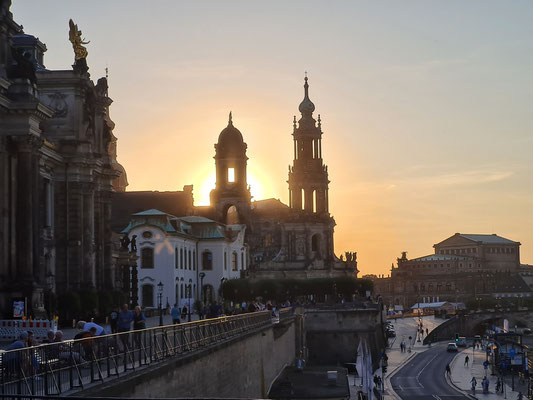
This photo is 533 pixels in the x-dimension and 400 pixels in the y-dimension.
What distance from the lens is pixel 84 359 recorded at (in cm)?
2098

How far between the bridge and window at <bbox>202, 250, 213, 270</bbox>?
161ft

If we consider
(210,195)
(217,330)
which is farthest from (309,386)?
(210,195)

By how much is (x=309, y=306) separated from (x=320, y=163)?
3956cm

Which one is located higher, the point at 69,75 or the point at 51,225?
the point at 69,75

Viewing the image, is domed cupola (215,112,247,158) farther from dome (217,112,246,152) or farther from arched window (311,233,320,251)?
arched window (311,233,320,251)

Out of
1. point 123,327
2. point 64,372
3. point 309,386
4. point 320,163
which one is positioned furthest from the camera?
point 320,163

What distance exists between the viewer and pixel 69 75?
60.6 metres

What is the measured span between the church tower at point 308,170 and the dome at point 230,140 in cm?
965

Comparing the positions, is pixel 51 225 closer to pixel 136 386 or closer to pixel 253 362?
pixel 253 362

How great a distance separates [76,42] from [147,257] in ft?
131

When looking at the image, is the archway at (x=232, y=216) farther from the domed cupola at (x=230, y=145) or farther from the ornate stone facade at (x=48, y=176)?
the ornate stone facade at (x=48, y=176)

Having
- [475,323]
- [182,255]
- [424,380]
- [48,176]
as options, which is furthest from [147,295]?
[475,323]

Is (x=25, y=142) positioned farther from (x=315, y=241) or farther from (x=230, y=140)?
(x=315, y=241)

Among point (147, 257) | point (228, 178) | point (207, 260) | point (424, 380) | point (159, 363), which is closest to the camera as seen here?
point (159, 363)
